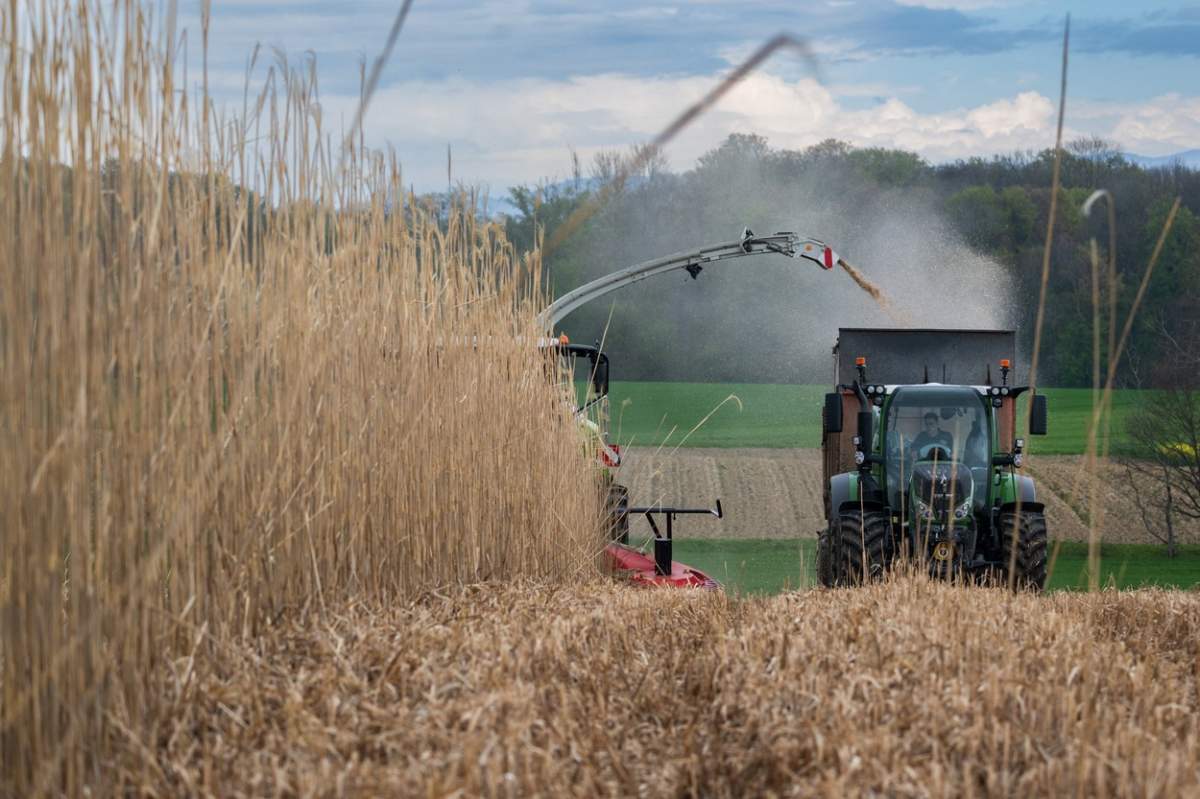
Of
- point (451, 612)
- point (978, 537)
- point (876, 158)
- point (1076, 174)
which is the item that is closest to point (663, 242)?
point (876, 158)

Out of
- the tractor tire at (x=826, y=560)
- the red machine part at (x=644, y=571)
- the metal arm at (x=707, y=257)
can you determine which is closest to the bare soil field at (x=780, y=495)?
the metal arm at (x=707, y=257)

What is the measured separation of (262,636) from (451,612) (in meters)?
0.83

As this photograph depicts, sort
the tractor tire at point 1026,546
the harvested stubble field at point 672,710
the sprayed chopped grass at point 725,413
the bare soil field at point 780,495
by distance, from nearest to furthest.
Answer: the harvested stubble field at point 672,710, the tractor tire at point 1026,546, the bare soil field at point 780,495, the sprayed chopped grass at point 725,413

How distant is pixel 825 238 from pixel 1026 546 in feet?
62.8

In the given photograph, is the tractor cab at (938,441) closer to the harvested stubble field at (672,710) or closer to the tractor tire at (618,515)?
the tractor tire at (618,515)

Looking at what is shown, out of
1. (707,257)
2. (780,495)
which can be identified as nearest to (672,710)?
(707,257)

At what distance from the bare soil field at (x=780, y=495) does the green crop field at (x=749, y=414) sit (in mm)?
2293

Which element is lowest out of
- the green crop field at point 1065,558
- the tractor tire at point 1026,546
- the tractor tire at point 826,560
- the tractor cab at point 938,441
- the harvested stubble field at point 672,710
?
the green crop field at point 1065,558

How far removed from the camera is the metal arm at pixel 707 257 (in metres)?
11.7

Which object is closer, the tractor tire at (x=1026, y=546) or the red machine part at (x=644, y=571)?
the red machine part at (x=644, y=571)

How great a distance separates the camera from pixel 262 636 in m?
3.97

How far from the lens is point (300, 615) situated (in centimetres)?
422

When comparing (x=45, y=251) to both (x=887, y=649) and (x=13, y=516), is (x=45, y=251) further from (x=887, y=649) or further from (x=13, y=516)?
(x=887, y=649)

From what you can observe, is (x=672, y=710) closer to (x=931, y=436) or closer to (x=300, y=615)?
(x=300, y=615)
